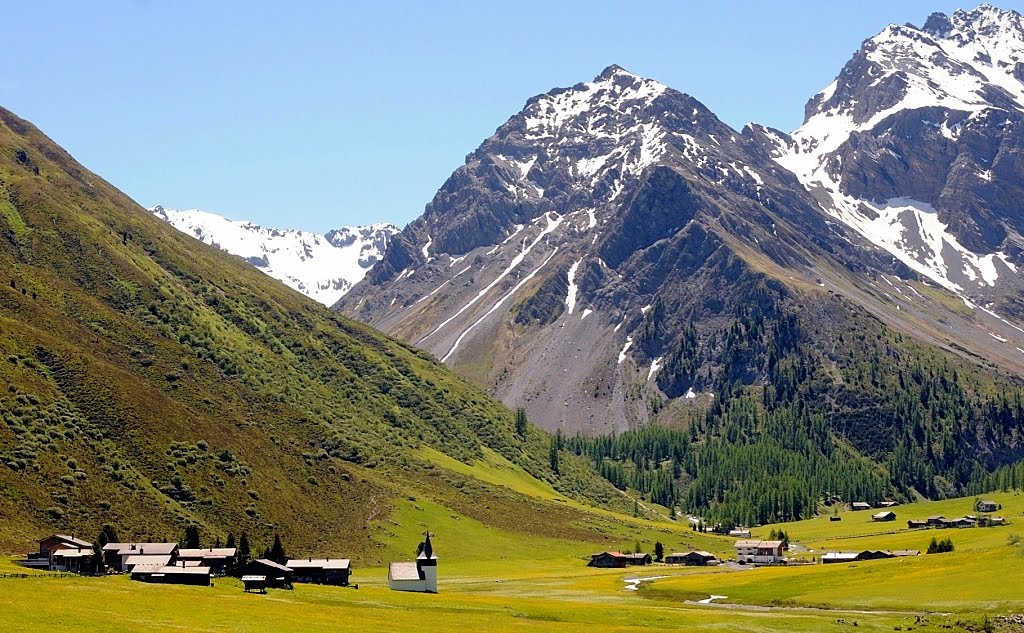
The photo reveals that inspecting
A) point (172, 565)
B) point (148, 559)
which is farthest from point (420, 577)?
point (148, 559)

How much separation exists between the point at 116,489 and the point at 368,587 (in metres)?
53.8

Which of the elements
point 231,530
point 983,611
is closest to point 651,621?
point 983,611

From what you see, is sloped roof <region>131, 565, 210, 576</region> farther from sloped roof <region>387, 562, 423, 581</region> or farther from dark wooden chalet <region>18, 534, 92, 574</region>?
sloped roof <region>387, 562, 423, 581</region>

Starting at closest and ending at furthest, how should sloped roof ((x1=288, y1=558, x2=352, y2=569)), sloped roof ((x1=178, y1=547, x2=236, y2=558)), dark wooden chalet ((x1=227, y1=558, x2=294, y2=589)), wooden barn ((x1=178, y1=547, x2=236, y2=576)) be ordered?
1. dark wooden chalet ((x1=227, y1=558, x2=294, y2=589))
2. wooden barn ((x1=178, y1=547, x2=236, y2=576))
3. sloped roof ((x1=178, y1=547, x2=236, y2=558))
4. sloped roof ((x1=288, y1=558, x2=352, y2=569))

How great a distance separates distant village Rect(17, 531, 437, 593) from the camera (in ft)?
442

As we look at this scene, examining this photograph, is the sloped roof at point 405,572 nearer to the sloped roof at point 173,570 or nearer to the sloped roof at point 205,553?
the sloped roof at point 205,553

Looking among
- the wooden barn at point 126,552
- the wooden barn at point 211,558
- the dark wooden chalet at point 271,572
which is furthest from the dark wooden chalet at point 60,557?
the dark wooden chalet at point 271,572

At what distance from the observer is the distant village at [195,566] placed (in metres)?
135

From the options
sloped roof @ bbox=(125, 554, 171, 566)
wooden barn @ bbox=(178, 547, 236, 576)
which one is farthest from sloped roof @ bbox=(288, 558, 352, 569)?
sloped roof @ bbox=(125, 554, 171, 566)

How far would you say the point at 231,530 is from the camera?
198 metres

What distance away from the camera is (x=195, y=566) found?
139 meters

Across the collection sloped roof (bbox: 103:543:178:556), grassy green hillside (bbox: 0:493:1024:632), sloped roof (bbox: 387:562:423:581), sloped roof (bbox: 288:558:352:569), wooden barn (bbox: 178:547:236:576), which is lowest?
grassy green hillside (bbox: 0:493:1024:632)

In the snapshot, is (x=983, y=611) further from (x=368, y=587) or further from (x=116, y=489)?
(x=116, y=489)

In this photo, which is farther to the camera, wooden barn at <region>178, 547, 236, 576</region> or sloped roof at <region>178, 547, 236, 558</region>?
sloped roof at <region>178, 547, 236, 558</region>
